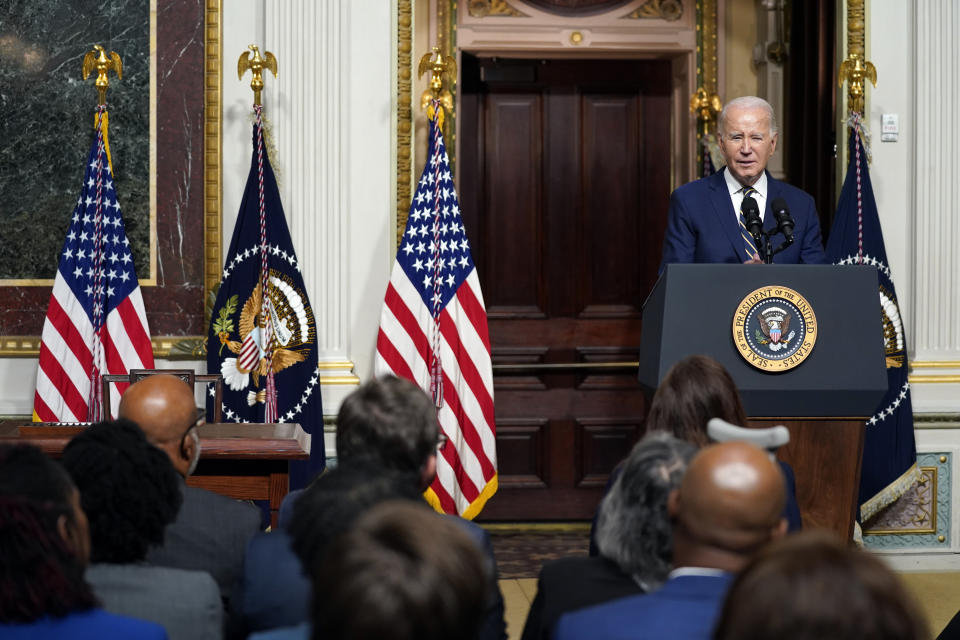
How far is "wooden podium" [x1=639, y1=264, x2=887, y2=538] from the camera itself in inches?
137

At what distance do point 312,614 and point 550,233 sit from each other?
5349mm

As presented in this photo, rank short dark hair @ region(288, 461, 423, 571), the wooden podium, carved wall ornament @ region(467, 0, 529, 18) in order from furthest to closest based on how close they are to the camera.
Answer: carved wall ornament @ region(467, 0, 529, 18) < the wooden podium < short dark hair @ region(288, 461, 423, 571)

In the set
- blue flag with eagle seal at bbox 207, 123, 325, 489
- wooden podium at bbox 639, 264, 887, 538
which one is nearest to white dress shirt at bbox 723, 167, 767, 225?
wooden podium at bbox 639, 264, 887, 538

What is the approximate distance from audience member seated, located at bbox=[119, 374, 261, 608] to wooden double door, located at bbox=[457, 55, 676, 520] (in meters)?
3.81

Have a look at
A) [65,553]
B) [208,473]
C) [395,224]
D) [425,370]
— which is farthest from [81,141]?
[65,553]

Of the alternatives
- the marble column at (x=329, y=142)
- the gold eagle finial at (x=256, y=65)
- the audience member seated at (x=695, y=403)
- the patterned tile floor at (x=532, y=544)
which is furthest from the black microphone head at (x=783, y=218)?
the gold eagle finial at (x=256, y=65)

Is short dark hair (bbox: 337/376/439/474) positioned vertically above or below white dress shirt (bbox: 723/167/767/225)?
below

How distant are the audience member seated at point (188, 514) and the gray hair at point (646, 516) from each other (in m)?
0.90

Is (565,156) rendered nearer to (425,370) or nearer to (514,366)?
(514,366)

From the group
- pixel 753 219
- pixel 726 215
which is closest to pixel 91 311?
pixel 726 215

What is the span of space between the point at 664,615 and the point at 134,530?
0.96 m

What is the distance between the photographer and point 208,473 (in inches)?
152

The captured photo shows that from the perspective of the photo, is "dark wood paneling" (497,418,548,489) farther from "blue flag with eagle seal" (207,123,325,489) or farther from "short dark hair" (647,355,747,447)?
"short dark hair" (647,355,747,447)

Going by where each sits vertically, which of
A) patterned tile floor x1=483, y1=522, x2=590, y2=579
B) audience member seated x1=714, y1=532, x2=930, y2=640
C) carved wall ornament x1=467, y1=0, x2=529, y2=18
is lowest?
patterned tile floor x1=483, y1=522, x2=590, y2=579
